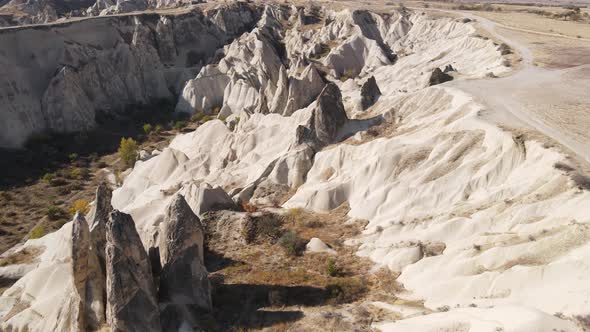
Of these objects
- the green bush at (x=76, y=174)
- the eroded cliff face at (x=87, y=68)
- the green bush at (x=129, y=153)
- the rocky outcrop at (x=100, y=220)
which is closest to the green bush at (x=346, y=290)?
the rocky outcrop at (x=100, y=220)

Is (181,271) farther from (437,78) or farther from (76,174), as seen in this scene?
(76,174)

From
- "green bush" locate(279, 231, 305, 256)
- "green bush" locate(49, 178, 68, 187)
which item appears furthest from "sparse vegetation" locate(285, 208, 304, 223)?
"green bush" locate(49, 178, 68, 187)

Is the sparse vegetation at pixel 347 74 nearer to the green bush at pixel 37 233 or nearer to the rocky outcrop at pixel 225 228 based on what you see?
the rocky outcrop at pixel 225 228

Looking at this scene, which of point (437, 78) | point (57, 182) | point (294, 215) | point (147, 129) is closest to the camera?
point (294, 215)

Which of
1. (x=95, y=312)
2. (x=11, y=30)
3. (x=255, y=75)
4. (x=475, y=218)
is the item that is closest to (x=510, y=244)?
(x=475, y=218)

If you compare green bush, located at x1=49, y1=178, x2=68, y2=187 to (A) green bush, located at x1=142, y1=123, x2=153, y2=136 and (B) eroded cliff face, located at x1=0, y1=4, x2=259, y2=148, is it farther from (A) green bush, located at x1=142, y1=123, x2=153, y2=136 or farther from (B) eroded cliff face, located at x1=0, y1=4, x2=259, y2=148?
(A) green bush, located at x1=142, y1=123, x2=153, y2=136

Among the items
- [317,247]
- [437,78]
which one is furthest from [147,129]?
[317,247]

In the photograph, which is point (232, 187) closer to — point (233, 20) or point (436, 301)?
point (436, 301)
